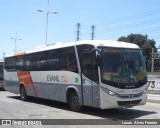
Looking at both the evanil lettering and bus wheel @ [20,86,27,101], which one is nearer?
the evanil lettering

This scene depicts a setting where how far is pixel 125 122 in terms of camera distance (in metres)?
12.3

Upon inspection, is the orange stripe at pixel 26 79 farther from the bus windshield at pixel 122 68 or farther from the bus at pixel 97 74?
the bus windshield at pixel 122 68

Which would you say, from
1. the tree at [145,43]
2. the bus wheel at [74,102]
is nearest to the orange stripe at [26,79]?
the bus wheel at [74,102]

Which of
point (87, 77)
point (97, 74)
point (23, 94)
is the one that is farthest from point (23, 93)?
point (97, 74)

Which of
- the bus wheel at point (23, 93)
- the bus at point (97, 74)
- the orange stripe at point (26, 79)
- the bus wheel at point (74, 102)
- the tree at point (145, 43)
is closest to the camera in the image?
the bus at point (97, 74)

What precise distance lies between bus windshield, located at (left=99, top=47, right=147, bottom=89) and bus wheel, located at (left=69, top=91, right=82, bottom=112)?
7.35ft

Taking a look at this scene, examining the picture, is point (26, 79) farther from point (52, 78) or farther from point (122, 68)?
point (122, 68)

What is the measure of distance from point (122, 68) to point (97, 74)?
3.38ft

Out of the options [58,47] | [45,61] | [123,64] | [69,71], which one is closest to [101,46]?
[123,64]

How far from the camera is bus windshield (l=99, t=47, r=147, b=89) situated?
13.7 metres

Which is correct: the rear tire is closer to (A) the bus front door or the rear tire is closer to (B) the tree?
(A) the bus front door

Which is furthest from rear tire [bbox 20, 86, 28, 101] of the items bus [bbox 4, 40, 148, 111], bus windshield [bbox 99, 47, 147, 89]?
bus windshield [bbox 99, 47, 147, 89]

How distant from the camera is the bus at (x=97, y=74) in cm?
1364

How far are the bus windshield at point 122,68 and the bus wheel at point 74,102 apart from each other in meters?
2.24
